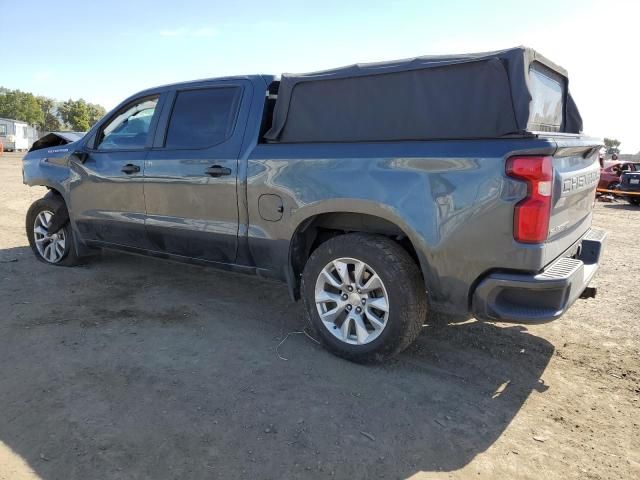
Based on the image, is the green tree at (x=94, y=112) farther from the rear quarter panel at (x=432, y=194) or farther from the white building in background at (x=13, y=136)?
the rear quarter panel at (x=432, y=194)

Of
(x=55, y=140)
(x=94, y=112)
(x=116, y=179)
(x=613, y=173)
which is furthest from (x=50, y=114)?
(x=116, y=179)

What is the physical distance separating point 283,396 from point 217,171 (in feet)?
6.13

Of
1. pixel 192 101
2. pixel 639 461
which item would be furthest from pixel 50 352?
pixel 639 461

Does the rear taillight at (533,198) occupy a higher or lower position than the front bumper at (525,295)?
higher

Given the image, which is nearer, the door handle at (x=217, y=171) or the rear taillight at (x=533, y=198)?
the rear taillight at (x=533, y=198)

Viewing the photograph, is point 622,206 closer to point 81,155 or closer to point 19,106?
point 81,155

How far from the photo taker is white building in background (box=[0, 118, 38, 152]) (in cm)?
4297

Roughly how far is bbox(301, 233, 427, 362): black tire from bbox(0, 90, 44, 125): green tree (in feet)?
279

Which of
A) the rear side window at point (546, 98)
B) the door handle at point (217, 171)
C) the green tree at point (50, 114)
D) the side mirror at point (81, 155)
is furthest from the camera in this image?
the green tree at point (50, 114)

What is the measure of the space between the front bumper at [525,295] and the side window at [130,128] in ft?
10.9

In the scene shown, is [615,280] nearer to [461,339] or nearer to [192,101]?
[461,339]

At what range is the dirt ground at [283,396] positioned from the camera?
2471 millimetres

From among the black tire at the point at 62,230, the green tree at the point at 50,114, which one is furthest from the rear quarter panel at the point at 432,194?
the green tree at the point at 50,114

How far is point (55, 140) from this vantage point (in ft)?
19.3
